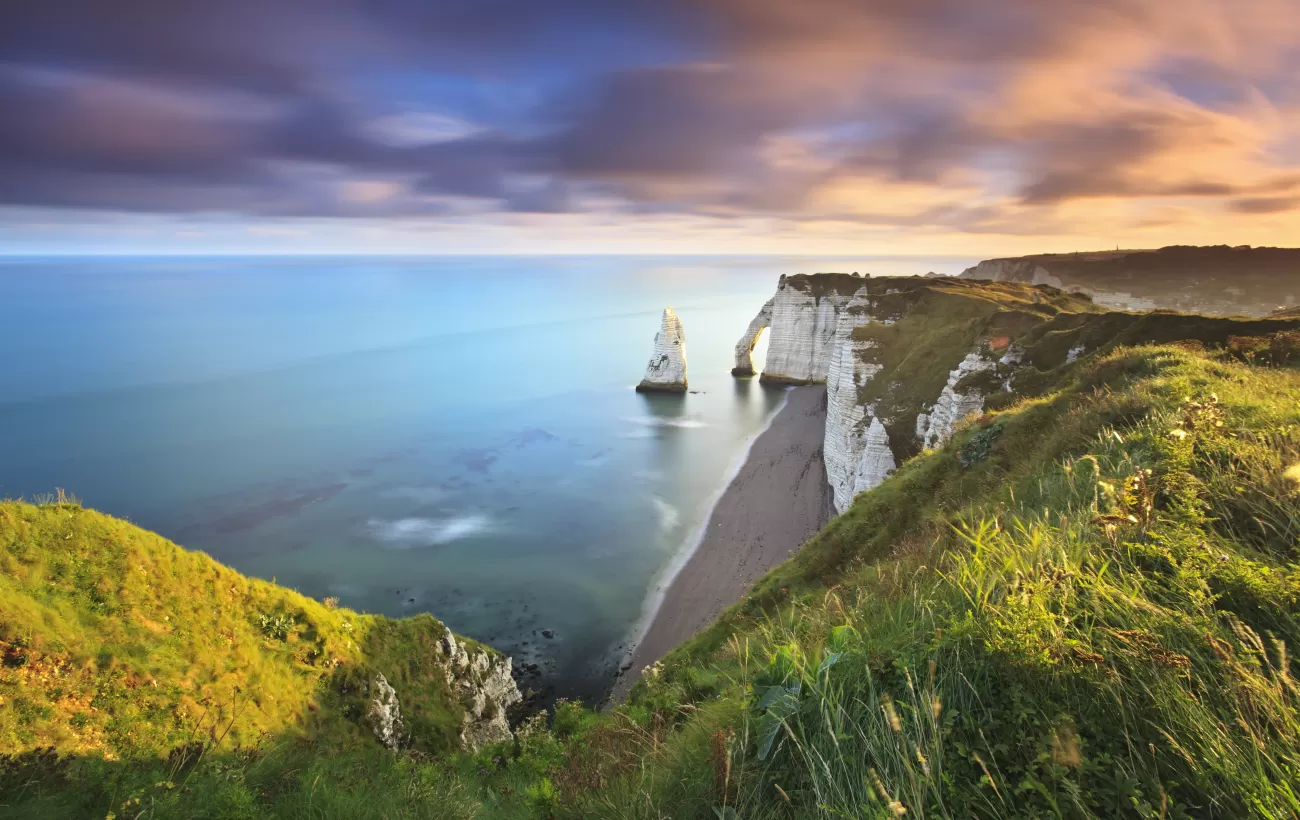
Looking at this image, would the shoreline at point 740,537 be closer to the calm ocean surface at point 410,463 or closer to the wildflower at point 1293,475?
the calm ocean surface at point 410,463

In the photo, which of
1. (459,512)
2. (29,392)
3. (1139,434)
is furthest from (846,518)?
(29,392)

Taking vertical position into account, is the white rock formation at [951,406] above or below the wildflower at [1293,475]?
below

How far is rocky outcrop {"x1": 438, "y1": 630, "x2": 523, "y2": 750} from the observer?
55.1 feet

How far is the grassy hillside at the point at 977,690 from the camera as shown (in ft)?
9.66

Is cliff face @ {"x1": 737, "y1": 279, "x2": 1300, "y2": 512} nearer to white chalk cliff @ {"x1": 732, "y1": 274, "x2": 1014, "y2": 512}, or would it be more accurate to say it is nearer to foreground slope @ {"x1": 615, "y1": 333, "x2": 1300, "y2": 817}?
white chalk cliff @ {"x1": 732, "y1": 274, "x2": 1014, "y2": 512}

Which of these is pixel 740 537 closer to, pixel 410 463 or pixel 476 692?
pixel 476 692

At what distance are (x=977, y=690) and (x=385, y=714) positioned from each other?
14921mm

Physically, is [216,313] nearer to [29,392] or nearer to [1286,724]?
[29,392]

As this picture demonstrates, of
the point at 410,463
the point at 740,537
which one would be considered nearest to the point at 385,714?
the point at 740,537

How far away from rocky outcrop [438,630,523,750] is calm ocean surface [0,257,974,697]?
7.32m

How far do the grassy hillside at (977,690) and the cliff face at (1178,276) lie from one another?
13713cm

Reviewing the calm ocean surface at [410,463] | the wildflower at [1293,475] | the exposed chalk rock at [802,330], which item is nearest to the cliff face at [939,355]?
the calm ocean surface at [410,463]

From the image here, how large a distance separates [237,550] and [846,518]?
129 ft

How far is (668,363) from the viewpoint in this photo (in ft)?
274
